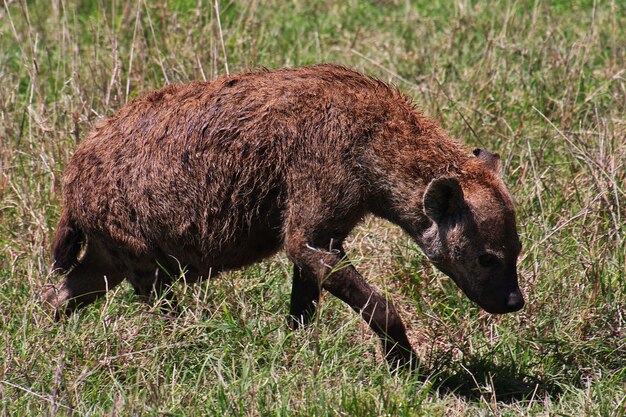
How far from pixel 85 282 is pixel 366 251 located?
65.5 inches

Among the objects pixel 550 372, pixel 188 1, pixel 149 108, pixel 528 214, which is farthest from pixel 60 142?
pixel 550 372

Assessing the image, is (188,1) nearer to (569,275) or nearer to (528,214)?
(528,214)

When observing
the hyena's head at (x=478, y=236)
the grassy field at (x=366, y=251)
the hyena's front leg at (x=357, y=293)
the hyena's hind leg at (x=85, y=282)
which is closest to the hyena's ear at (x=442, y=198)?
the hyena's head at (x=478, y=236)

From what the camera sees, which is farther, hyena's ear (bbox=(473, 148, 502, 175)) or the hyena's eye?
hyena's ear (bbox=(473, 148, 502, 175))

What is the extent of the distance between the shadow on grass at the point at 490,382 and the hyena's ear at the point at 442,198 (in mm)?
761

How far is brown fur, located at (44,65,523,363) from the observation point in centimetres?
536

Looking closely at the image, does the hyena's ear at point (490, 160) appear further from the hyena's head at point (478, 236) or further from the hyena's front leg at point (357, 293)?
A: the hyena's front leg at point (357, 293)

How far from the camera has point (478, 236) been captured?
5.34 m

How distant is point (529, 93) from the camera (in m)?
7.90

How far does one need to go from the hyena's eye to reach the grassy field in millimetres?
502

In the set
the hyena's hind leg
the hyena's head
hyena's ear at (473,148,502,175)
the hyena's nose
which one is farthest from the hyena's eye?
the hyena's hind leg

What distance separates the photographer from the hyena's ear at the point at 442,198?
204 inches

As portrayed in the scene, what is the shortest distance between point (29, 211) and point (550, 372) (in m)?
3.13

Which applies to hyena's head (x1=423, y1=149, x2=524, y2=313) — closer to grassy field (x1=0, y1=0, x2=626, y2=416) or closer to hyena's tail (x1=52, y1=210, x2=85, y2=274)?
grassy field (x1=0, y1=0, x2=626, y2=416)
